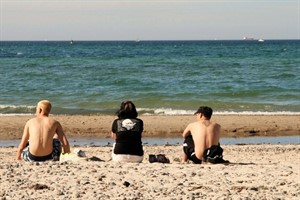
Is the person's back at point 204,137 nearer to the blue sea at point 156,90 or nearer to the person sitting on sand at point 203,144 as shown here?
the person sitting on sand at point 203,144

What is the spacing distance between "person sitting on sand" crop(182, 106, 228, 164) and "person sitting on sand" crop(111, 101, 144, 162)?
2.44ft

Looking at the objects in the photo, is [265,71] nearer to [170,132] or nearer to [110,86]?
[110,86]

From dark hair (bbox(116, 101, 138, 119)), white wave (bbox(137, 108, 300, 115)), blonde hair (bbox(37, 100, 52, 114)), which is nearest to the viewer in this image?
blonde hair (bbox(37, 100, 52, 114))

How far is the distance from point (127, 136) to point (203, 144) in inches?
42.4

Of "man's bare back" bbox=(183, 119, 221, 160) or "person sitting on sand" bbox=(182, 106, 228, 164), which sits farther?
"man's bare back" bbox=(183, 119, 221, 160)

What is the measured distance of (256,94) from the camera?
29.9 meters

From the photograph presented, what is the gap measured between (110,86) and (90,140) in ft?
55.2

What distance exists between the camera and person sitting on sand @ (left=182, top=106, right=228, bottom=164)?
10.7 m

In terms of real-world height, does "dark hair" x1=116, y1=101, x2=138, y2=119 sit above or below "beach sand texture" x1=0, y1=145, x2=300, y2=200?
above

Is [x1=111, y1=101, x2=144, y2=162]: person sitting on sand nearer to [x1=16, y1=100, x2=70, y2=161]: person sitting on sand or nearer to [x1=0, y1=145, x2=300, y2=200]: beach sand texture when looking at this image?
[x1=0, y1=145, x2=300, y2=200]: beach sand texture

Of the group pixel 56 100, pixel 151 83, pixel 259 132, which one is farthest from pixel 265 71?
pixel 259 132

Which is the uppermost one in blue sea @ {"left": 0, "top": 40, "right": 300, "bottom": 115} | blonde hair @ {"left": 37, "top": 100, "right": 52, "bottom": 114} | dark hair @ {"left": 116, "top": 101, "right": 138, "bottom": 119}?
blonde hair @ {"left": 37, "top": 100, "right": 52, "bottom": 114}

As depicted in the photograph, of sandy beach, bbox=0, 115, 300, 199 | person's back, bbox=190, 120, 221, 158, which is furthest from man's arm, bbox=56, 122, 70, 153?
person's back, bbox=190, 120, 221, 158

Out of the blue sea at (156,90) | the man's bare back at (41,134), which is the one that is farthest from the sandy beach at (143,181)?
the blue sea at (156,90)
